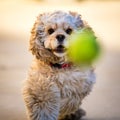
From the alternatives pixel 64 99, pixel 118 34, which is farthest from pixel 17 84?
pixel 118 34

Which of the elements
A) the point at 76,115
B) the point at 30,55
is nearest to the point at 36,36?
the point at 76,115

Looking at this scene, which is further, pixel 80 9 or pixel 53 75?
pixel 80 9

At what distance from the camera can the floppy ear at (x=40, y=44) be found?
5.34 meters

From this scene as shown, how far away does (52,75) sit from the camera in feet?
17.7

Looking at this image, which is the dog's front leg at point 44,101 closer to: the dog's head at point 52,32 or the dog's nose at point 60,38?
the dog's head at point 52,32

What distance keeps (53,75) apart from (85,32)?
0.44 meters

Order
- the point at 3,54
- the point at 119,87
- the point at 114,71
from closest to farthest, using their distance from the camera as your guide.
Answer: the point at 119,87, the point at 114,71, the point at 3,54

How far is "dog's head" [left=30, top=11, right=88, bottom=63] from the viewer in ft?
17.2

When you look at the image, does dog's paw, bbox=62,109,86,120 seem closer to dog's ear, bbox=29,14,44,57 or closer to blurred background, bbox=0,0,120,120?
blurred background, bbox=0,0,120,120

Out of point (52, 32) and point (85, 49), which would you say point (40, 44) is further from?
point (85, 49)

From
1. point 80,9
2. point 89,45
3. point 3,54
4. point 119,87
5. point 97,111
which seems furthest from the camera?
point 80,9

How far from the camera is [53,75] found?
17.7ft

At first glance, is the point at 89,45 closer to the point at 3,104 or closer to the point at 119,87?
the point at 3,104

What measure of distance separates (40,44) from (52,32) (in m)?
0.14
